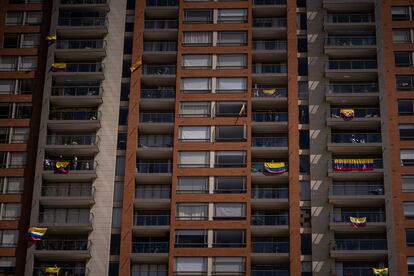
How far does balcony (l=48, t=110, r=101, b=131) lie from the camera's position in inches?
3858

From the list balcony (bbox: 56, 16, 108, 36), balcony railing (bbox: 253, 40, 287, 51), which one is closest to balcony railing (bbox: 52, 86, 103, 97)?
balcony (bbox: 56, 16, 108, 36)

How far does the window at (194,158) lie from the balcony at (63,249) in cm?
1472

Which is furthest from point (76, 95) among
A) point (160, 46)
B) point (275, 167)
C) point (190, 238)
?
point (275, 167)

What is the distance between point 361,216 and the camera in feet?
305

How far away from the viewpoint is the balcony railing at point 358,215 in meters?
92.6

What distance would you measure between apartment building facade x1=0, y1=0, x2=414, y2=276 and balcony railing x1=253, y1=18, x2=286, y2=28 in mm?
294

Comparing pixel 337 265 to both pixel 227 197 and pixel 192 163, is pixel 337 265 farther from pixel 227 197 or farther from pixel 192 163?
pixel 192 163

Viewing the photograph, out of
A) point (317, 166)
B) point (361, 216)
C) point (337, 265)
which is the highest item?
point (317, 166)

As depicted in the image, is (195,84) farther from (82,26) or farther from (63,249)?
(63,249)

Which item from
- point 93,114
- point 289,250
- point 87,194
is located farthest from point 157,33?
point 289,250

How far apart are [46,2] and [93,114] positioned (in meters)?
17.6

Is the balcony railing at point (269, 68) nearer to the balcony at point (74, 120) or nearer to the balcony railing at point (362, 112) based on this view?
the balcony railing at point (362, 112)

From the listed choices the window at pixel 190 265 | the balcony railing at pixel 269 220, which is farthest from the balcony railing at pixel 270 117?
the window at pixel 190 265

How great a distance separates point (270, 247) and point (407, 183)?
58.9 ft
